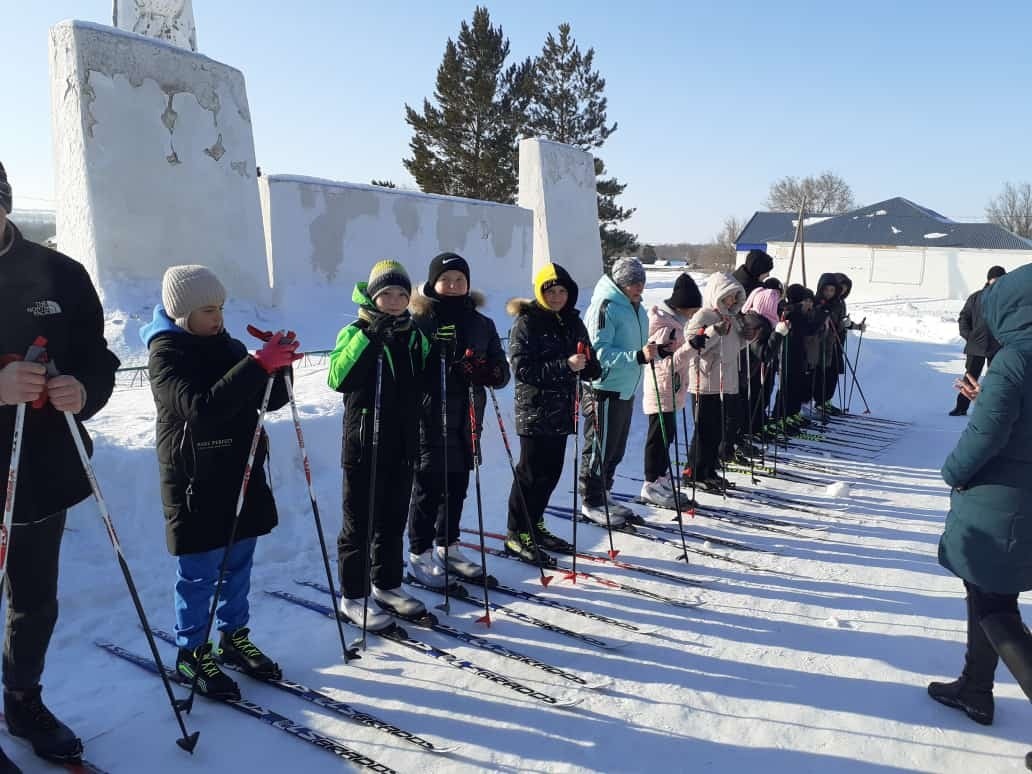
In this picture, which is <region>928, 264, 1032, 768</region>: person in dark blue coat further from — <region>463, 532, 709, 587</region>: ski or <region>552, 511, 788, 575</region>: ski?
<region>552, 511, 788, 575</region>: ski

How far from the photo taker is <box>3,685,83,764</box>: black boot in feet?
8.20

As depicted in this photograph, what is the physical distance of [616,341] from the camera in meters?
5.03

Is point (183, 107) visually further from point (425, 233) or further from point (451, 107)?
point (451, 107)

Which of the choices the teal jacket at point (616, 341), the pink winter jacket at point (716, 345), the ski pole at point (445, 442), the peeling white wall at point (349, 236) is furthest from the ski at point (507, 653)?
the peeling white wall at point (349, 236)

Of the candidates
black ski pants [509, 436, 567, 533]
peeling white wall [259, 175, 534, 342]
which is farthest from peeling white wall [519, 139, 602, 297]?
black ski pants [509, 436, 567, 533]

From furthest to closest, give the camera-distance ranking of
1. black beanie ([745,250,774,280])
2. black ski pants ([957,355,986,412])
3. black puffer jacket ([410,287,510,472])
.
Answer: black ski pants ([957,355,986,412])
black beanie ([745,250,774,280])
black puffer jacket ([410,287,510,472])

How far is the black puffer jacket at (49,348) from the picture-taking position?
2396 mm

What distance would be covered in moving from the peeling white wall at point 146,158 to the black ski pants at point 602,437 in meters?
5.78

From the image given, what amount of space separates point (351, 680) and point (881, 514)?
4.50 metres

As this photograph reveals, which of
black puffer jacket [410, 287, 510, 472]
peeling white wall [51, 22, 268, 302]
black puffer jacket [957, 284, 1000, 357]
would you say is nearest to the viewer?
black puffer jacket [410, 287, 510, 472]

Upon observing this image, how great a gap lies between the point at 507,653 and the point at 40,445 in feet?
7.09

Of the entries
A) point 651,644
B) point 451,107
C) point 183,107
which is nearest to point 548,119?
point 451,107

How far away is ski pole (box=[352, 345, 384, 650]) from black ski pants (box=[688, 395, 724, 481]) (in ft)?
10.6

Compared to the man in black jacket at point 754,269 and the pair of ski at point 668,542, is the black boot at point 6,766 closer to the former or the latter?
the pair of ski at point 668,542
